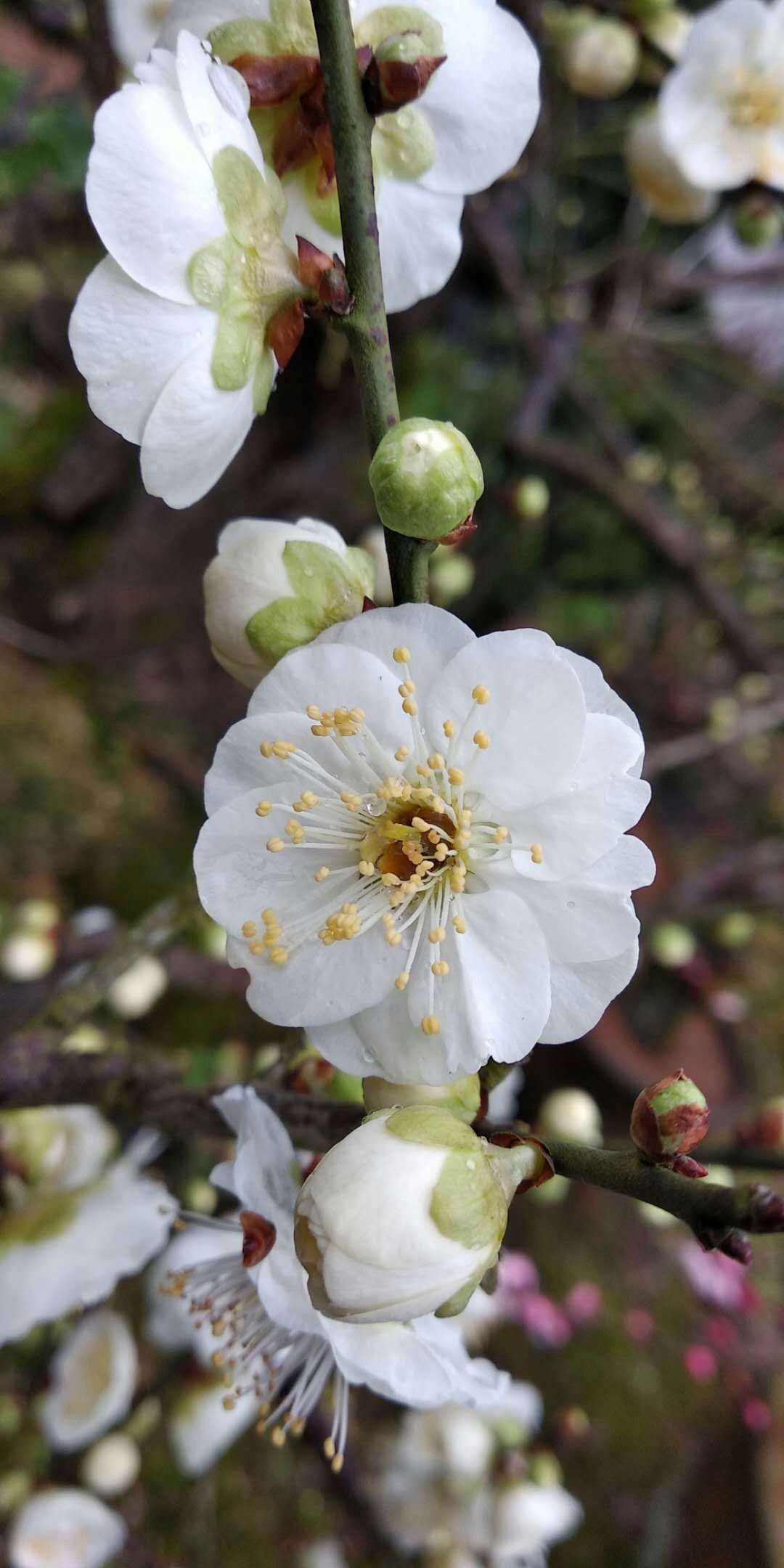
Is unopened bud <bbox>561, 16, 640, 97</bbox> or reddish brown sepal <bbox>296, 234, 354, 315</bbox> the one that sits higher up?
unopened bud <bbox>561, 16, 640, 97</bbox>

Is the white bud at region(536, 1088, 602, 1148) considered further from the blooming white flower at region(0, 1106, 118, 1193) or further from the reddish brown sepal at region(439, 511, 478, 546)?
the reddish brown sepal at region(439, 511, 478, 546)

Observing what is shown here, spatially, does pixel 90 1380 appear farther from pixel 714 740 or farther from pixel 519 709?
pixel 714 740

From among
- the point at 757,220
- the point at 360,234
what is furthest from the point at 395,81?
the point at 757,220

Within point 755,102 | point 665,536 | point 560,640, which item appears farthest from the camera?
point 560,640

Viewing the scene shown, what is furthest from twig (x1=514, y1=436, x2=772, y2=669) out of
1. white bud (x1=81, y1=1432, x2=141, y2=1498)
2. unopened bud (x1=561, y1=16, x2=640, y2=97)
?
white bud (x1=81, y1=1432, x2=141, y2=1498)

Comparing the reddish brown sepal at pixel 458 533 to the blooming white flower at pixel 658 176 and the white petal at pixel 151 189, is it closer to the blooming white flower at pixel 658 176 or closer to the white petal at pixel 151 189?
the white petal at pixel 151 189

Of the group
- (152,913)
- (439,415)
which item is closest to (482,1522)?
(152,913)

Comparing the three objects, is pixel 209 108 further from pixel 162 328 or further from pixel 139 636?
pixel 139 636

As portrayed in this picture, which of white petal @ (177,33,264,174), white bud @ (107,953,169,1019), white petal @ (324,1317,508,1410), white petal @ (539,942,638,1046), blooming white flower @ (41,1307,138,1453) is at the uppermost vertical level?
white petal @ (177,33,264,174)
